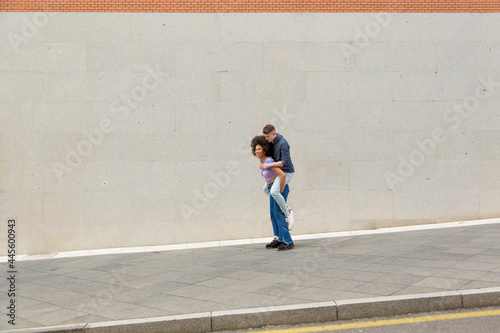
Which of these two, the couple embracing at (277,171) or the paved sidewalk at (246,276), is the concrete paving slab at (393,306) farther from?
the couple embracing at (277,171)

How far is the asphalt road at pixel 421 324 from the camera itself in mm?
3867

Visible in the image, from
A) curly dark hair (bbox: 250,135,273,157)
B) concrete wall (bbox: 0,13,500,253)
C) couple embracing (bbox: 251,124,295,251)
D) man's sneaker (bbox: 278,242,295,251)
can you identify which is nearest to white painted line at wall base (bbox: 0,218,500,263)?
concrete wall (bbox: 0,13,500,253)

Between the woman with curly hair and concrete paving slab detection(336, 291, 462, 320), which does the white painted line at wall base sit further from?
concrete paving slab detection(336, 291, 462, 320)

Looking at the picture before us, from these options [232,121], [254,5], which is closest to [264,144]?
[232,121]

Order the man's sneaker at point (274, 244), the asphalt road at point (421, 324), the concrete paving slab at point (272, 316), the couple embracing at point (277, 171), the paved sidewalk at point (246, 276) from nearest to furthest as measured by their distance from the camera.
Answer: the asphalt road at point (421, 324), the concrete paving slab at point (272, 316), the paved sidewalk at point (246, 276), the couple embracing at point (277, 171), the man's sneaker at point (274, 244)

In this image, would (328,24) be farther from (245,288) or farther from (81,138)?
(245,288)

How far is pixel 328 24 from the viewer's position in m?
8.52

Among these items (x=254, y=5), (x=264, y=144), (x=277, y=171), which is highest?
(x=254, y=5)

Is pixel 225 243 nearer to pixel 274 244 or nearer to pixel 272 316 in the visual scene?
pixel 274 244

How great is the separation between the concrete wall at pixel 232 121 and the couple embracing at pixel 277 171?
1397mm

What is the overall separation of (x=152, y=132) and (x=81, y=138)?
4.12ft

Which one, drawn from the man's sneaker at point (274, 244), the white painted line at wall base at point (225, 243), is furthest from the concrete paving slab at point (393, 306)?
the white painted line at wall base at point (225, 243)

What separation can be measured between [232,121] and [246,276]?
3536mm

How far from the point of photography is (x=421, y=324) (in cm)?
400
